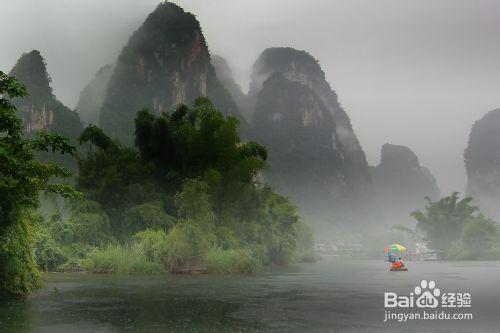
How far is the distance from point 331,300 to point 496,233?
2490 inches

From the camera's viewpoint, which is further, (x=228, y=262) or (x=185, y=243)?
(x=228, y=262)

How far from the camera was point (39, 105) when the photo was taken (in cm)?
9519

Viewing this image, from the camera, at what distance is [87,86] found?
16188 centimetres

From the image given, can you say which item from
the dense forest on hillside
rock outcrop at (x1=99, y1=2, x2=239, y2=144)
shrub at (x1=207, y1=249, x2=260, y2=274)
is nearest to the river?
the dense forest on hillside

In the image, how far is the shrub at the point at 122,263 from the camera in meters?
28.6

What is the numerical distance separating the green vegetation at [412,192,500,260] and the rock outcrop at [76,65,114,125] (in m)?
99.5

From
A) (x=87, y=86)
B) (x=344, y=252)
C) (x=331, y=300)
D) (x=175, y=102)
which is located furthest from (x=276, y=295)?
(x=87, y=86)

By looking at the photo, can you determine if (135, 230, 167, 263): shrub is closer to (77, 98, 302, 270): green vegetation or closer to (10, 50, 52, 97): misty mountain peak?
(77, 98, 302, 270): green vegetation

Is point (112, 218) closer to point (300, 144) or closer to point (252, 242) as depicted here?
point (252, 242)

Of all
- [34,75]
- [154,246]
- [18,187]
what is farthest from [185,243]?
[34,75]

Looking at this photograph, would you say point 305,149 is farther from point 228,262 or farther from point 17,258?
point 17,258

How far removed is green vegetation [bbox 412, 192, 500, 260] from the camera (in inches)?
2719

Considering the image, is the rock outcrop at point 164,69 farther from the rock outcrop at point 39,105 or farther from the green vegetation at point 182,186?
the green vegetation at point 182,186

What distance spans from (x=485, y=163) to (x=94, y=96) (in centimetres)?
13776
